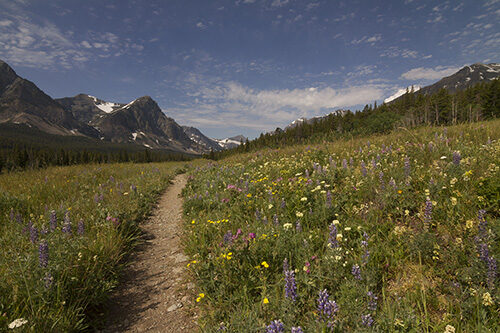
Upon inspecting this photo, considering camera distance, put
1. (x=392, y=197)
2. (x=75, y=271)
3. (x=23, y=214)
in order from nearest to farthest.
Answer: (x=75, y=271) → (x=392, y=197) → (x=23, y=214)

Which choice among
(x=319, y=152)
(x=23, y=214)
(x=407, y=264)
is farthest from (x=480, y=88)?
(x=23, y=214)

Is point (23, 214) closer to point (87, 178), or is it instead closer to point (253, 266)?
point (87, 178)

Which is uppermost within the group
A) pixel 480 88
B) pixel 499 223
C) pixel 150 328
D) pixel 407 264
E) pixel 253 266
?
pixel 480 88

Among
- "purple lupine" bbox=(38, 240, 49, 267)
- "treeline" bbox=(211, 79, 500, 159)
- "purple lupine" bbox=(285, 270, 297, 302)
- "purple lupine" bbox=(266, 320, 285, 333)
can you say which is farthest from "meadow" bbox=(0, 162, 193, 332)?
"treeline" bbox=(211, 79, 500, 159)

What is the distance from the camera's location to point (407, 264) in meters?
2.94

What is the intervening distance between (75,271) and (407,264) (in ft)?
16.9

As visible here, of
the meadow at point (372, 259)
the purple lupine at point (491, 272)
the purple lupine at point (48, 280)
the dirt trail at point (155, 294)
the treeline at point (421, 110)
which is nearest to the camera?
the purple lupine at point (491, 272)

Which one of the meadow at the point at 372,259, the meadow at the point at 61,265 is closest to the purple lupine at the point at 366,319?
the meadow at the point at 372,259

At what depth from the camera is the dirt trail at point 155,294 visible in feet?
10.6

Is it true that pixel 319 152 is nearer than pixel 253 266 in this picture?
No

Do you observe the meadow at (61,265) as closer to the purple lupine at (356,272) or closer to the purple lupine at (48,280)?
the purple lupine at (48,280)

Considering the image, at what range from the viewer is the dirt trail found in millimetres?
3244

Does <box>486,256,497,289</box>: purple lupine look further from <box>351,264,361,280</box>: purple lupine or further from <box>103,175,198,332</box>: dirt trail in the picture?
<box>103,175,198,332</box>: dirt trail

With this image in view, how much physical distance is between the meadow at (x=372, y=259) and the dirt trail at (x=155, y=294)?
1.26 feet
